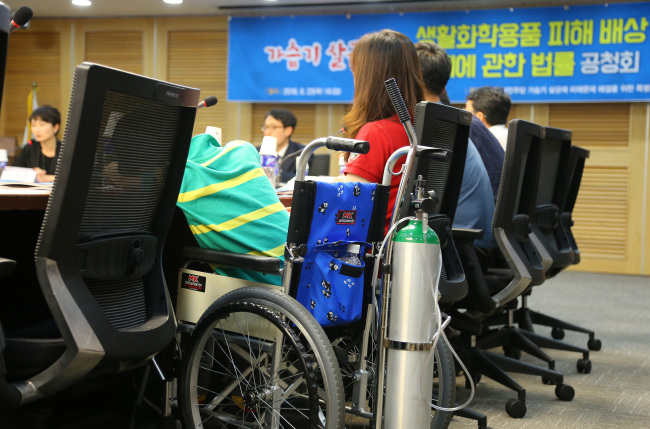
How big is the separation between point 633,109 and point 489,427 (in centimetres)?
489

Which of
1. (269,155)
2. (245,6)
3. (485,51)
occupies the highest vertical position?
(245,6)

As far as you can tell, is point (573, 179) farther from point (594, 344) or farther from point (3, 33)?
point (3, 33)

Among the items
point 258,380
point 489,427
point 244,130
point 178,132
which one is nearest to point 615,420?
point 489,427

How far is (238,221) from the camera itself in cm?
193

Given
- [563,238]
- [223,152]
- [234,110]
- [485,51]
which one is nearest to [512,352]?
[563,238]

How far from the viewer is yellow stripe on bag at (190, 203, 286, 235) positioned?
1933mm

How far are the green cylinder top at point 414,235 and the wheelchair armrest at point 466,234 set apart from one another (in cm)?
84

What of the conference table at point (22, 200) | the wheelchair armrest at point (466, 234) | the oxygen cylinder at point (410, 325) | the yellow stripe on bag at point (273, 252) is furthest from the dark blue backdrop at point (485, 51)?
the conference table at point (22, 200)

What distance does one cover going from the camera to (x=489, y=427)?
2.33 metres

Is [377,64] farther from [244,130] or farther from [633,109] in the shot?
[244,130]

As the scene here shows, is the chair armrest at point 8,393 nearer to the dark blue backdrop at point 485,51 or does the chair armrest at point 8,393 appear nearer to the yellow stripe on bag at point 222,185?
the yellow stripe on bag at point 222,185

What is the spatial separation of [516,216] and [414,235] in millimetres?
1218

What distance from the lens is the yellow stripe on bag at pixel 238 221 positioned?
1.93 meters

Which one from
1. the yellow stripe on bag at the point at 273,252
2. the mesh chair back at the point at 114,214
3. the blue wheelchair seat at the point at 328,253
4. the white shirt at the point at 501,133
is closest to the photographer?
the mesh chair back at the point at 114,214
